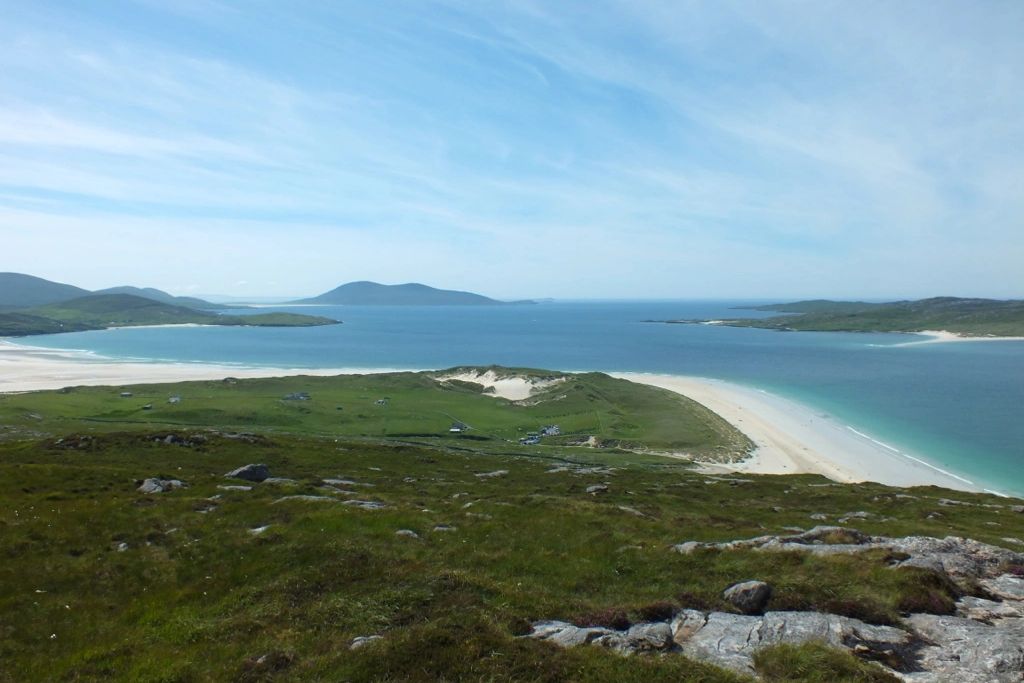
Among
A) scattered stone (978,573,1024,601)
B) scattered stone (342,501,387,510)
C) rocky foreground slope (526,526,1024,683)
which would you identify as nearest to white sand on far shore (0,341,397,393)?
scattered stone (342,501,387,510)

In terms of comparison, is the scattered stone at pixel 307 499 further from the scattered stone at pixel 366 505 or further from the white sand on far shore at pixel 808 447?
the white sand on far shore at pixel 808 447

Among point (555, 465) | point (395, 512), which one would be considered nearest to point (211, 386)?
point (555, 465)

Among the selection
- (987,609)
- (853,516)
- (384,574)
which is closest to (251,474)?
(384,574)

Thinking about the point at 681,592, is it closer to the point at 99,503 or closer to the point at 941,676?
the point at 941,676

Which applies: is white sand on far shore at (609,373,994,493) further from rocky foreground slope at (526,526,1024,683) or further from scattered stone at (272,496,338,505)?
rocky foreground slope at (526,526,1024,683)

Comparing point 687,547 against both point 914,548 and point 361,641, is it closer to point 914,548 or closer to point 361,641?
point 914,548

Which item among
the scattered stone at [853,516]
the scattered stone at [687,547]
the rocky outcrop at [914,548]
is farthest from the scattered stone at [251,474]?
the scattered stone at [853,516]
